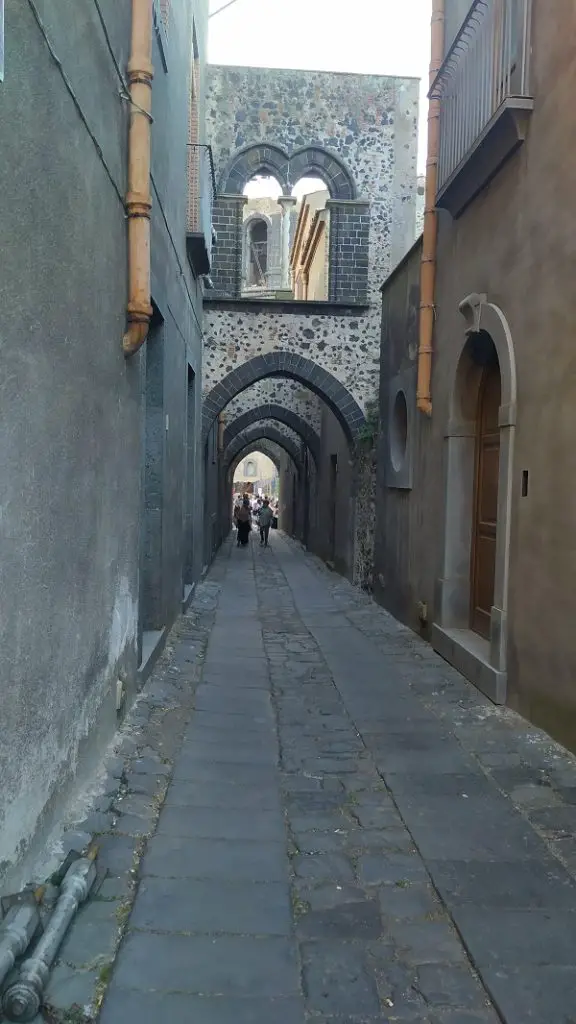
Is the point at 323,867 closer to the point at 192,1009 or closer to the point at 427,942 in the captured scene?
the point at 427,942

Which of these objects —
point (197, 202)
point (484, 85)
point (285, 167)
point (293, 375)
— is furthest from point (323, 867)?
point (285, 167)

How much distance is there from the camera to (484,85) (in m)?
5.62

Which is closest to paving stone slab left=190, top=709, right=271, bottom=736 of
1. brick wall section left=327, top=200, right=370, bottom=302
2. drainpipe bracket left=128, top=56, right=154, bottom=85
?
drainpipe bracket left=128, top=56, right=154, bottom=85

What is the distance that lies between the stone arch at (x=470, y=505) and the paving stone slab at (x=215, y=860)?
2494mm

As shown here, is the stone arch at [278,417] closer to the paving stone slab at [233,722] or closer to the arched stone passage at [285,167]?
the arched stone passage at [285,167]

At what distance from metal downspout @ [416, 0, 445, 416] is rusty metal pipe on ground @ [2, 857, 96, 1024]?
17.6 feet

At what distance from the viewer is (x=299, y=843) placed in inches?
122

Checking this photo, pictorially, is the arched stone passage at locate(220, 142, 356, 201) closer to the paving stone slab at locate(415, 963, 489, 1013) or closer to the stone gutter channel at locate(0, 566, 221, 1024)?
the stone gutter channel at locate(0, 566, 221, 1024)

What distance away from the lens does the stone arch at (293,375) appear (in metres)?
13.2

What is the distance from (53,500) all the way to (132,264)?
1.81 meters

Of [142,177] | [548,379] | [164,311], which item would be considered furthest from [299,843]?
[164,311]

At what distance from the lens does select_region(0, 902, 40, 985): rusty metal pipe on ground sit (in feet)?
6.83

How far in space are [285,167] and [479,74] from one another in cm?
856

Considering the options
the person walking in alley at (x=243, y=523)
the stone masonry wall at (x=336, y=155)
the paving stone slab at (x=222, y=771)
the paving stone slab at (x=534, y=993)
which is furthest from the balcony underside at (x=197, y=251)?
the person walking in alley at (x=243, y=523)
